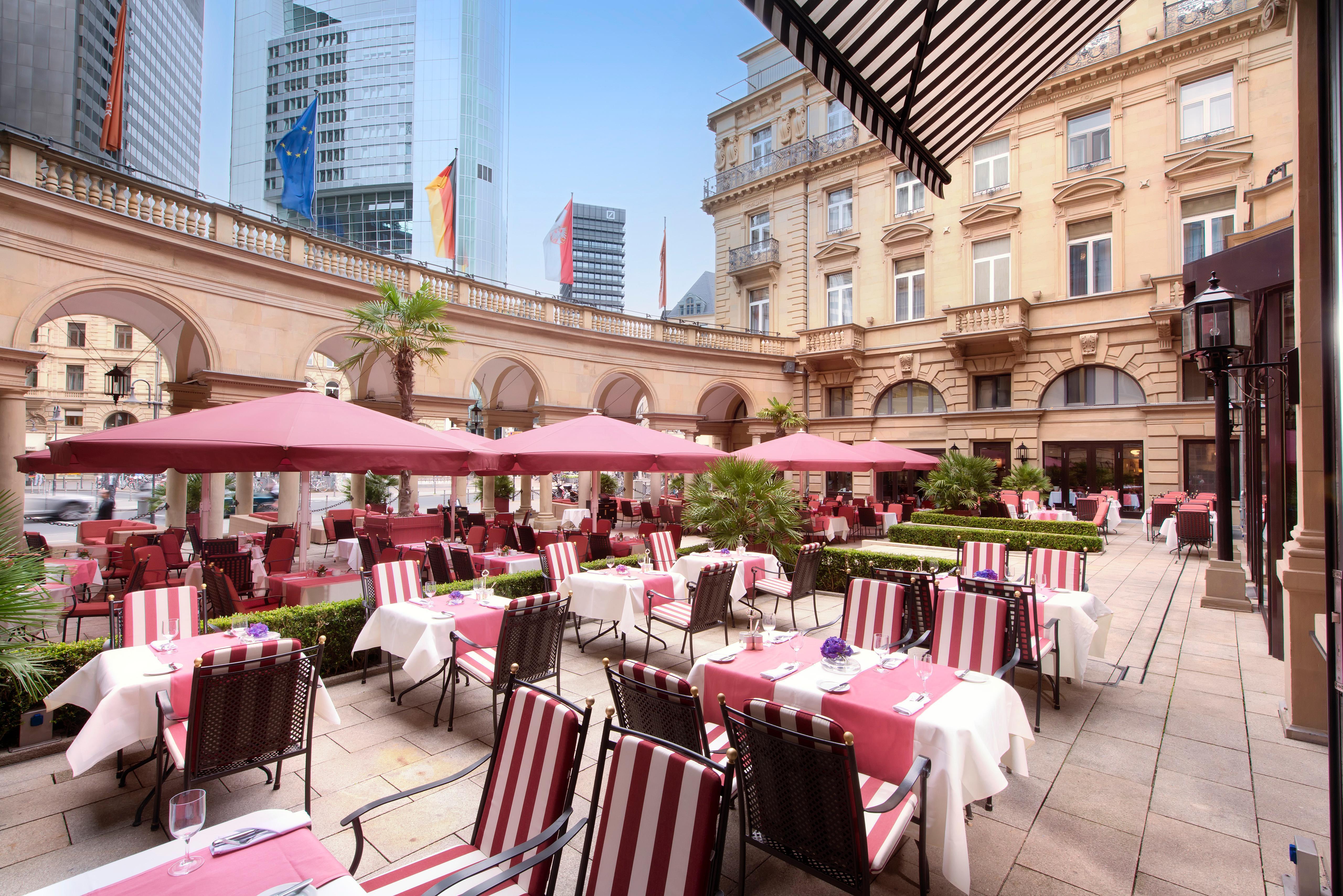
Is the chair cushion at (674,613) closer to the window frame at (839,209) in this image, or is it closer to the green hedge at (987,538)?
the green hedge at (987,538)

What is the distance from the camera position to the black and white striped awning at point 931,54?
1.92m

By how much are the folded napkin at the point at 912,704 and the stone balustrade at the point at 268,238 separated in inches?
565

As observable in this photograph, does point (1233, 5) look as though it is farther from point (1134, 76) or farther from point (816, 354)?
point (816, 354)

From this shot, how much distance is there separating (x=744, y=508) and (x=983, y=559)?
11.8ft

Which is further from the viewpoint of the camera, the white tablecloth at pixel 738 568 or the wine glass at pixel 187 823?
the white tablecloth at pixel 738 568

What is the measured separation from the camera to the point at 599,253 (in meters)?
157

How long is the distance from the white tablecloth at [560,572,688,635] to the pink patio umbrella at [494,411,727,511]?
72.7 inches

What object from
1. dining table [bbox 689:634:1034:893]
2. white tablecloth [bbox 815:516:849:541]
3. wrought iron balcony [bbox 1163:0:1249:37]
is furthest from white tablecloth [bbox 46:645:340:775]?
wrought iron balcony [bbox 1163:0:1249:37]

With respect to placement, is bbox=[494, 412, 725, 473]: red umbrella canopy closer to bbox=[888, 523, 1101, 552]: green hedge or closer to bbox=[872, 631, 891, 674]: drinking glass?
bbox=[872, 631, 891, 674]: drinking glass

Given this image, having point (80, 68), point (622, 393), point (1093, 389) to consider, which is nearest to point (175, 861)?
point (622, 393)

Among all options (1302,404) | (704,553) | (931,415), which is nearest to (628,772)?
(1302,404)

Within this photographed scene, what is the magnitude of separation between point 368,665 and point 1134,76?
88.3 ft

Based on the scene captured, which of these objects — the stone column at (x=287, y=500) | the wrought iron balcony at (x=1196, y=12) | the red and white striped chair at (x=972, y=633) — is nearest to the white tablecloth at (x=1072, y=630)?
the red and white striped chair at (x=972, y=633)

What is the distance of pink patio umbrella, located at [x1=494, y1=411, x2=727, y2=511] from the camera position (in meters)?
8.73
